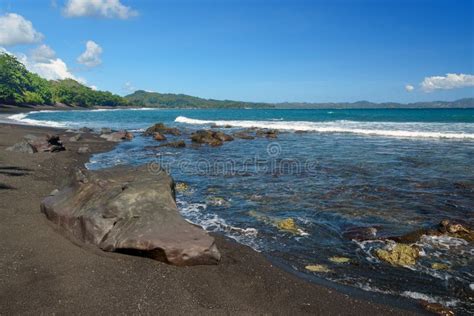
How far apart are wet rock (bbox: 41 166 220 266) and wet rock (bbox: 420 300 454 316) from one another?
3228 mm

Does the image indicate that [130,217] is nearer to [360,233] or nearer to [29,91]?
[360,233]

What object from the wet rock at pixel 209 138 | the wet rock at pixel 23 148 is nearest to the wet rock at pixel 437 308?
the wet rock at pixel 23 148

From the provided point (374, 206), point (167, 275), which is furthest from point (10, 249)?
point (374, 206)

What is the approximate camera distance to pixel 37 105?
3942 inches

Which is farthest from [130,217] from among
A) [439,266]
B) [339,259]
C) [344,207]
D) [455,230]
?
[455,230]

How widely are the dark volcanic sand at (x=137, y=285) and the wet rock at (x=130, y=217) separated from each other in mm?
212

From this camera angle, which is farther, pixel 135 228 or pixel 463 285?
pixel 135 228

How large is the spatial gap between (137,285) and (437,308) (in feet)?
14.1

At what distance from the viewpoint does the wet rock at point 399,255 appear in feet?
21.8

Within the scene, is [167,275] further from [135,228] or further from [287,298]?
[287,298]

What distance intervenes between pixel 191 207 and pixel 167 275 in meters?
4.48

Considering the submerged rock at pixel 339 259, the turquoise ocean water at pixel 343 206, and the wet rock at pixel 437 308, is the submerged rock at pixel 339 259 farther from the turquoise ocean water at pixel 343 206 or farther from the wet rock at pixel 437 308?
the wet rock at pixel 437 308

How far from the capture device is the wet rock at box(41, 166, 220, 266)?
6.18 metres

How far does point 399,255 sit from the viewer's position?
22.3 ft
